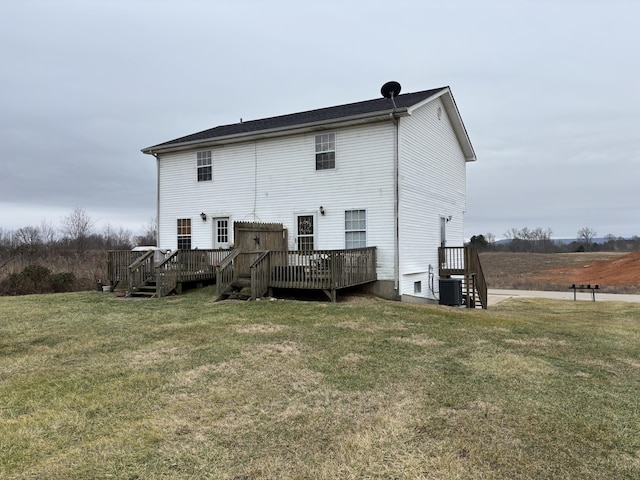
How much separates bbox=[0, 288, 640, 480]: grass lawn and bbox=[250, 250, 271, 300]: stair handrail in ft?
7.69

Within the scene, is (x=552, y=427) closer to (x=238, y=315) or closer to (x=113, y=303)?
(x=238, y=315)

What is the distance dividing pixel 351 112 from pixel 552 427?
11.8m

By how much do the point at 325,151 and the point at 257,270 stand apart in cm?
485

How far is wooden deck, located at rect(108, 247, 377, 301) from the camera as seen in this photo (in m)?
10.4

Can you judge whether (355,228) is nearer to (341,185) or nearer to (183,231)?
(341,185)

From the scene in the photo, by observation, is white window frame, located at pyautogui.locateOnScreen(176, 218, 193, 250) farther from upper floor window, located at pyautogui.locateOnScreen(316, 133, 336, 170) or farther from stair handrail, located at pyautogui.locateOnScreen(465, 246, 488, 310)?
stair handrail, located at pyautogui.locateOnScreen(465, 246, 488, 310)

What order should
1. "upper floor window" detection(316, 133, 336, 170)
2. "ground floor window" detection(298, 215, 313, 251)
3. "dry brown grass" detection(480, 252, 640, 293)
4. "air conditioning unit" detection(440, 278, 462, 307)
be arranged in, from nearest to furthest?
"upper floor window" detection(316, 133, 336, 170), "air conditioning unit" detection(440, 278, 462, 307), "ground floor window" detection(298, 215, 313, 251), "dry brown grass" detection(480, 252, 640, 293)

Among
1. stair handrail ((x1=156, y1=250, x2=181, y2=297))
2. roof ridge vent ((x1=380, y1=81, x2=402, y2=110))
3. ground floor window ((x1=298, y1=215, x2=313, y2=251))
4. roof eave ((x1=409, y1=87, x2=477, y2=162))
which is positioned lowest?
stair handrail ((x1=156, y1=250, x2=181, y2=297))

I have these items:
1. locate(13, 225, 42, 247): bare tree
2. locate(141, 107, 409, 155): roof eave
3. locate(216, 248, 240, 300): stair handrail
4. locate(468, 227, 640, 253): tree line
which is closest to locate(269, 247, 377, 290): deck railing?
locate(216, 248, 240, 300): stair handrail

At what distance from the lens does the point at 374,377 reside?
494cm

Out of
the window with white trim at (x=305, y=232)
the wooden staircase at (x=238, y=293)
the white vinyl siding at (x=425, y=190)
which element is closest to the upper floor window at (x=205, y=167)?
the window with white trim at (x=305, y=232)

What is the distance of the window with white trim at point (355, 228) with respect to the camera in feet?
41.1

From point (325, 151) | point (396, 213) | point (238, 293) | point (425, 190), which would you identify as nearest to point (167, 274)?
point (238, 293)

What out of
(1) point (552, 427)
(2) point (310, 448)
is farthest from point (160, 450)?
(1) point (552, 427)
